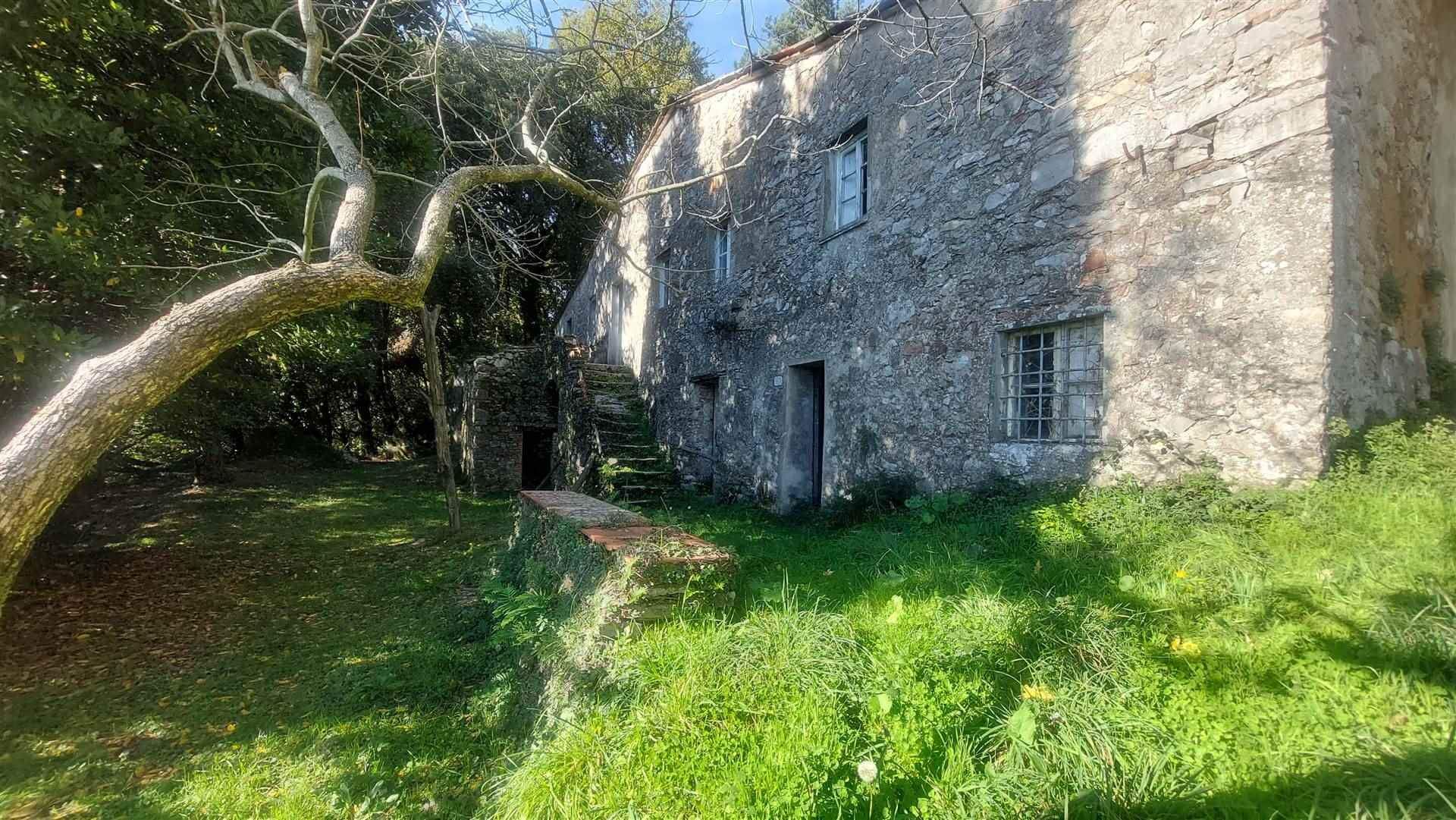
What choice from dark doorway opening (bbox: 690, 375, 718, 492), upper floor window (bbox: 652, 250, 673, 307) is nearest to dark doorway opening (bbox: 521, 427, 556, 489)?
upper floor window (bbox: 652, 250, 673, 307)

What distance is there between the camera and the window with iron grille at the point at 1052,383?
4.49 m

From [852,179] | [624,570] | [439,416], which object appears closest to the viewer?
[624,570]

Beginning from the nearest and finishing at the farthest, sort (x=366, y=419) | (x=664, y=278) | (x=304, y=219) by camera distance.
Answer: (x=304, y=219) → (x=664, y=278) → (x=366, y=419)

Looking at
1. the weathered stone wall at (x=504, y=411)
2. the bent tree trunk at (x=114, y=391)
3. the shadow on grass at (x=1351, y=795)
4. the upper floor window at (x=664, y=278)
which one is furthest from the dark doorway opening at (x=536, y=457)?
the shadow on grass at (x=1351, y=795)

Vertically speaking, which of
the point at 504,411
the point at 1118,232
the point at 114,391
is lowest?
the point at 114,391

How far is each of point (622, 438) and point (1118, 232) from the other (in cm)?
810

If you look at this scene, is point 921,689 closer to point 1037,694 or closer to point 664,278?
point 1037,694

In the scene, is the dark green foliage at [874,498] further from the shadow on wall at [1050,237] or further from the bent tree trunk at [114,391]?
the bent tree trunk at [114,391]

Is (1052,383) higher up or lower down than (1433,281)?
lower down

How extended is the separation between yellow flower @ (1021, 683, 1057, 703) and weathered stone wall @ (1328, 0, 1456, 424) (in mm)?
2740

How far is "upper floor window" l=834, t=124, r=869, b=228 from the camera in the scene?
22.3 feet

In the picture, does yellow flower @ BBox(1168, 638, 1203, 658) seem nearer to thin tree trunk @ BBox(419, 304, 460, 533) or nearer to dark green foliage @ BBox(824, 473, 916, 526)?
dark green foliage @ BBox(824, 473, 916, 526)

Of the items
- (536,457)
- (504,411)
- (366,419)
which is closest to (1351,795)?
(504,411)

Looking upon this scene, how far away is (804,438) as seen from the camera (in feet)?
25.1
